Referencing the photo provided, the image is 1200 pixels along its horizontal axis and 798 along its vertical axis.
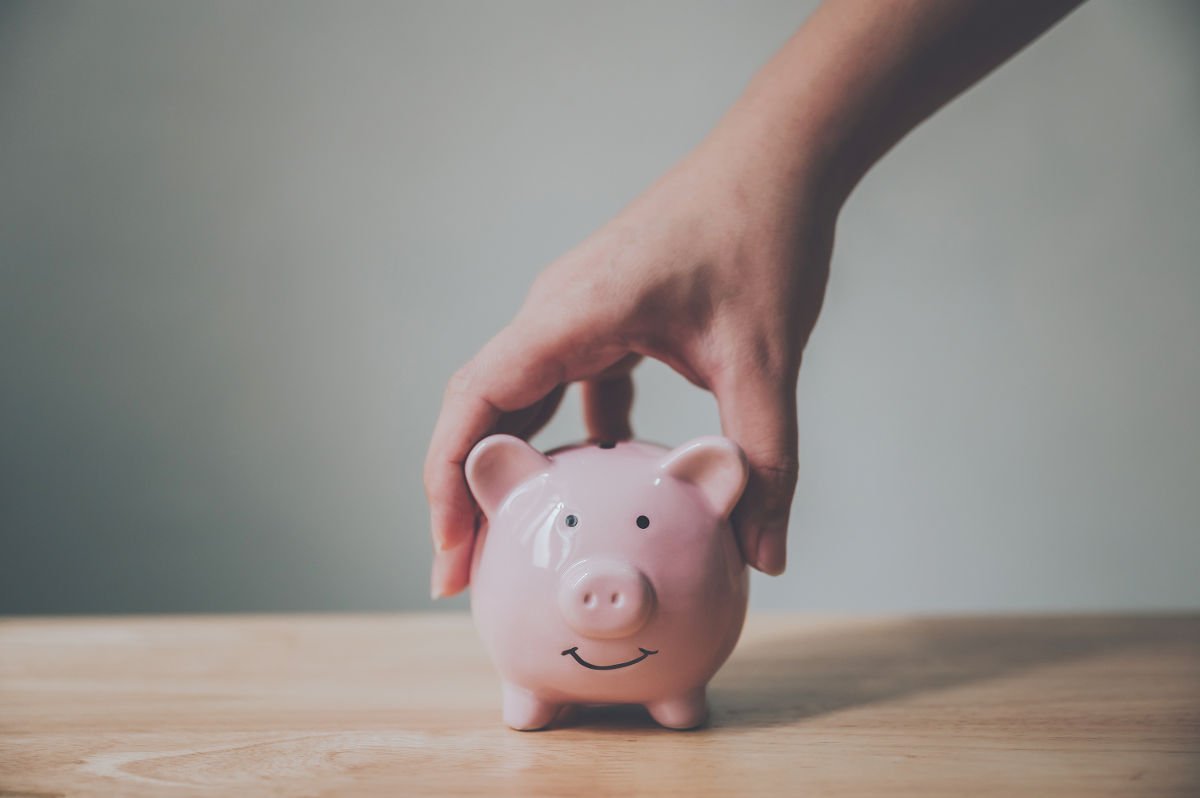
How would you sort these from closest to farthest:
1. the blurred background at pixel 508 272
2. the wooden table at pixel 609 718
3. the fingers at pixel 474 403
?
1. the wooden table at pixel 609 718
2. the fingers at pixel 474 403
3. the blurred background at pixel 508 272

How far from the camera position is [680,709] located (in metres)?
0.87

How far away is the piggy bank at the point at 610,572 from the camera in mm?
812

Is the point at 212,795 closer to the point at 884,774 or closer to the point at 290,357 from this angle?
the point at 884,774

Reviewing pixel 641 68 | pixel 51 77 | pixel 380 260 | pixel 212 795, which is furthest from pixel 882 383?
pixel 51 77

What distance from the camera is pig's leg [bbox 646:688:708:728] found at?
873mm

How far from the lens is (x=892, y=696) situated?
100cm

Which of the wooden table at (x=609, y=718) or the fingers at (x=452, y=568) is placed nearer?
the wooden table at (x=609, y=718)

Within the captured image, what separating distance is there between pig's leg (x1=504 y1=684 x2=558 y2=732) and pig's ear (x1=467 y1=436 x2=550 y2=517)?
16 centimetres

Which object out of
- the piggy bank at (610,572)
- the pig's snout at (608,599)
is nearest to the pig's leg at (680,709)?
the piggy bank at (610,572)

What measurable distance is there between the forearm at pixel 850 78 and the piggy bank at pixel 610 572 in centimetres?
27

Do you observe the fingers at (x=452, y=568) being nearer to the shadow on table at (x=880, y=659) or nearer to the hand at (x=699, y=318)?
the hand at (x=699, y=318)

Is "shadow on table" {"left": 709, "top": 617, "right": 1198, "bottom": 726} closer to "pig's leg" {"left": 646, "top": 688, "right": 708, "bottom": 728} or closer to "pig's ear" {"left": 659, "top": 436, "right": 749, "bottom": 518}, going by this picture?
"pig's leg" {"left": 646, "top": 688, "right": 708, "bottom": 728}

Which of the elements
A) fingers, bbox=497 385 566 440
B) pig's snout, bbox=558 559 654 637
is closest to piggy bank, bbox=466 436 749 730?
pig's snout, bbox=558 559 654 637

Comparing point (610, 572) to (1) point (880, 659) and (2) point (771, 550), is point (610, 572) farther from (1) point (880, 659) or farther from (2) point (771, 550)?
(1) point (880, 659)
